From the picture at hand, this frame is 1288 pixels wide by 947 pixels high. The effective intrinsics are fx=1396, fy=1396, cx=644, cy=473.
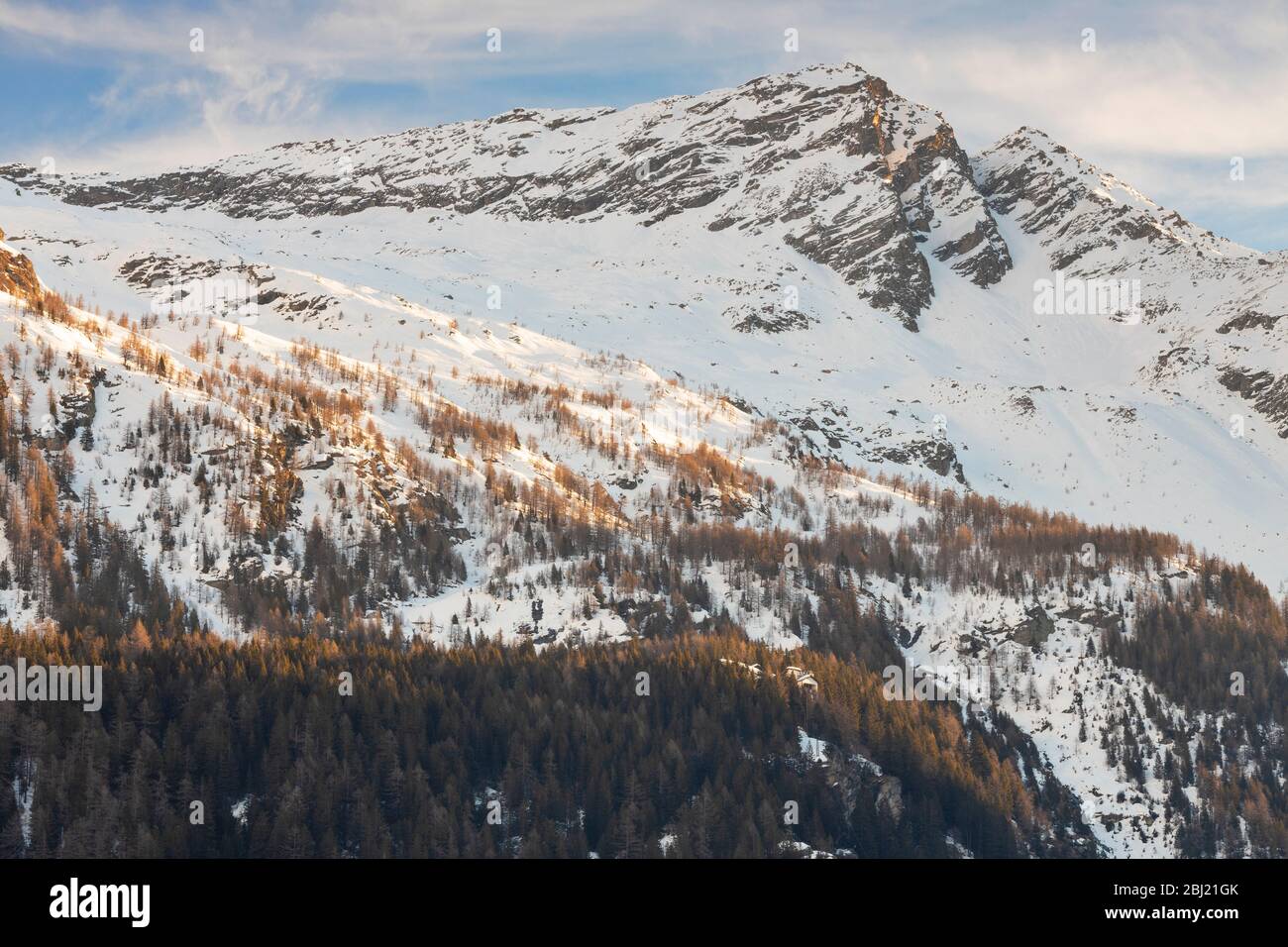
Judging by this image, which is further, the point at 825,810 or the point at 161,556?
the point at 161,556

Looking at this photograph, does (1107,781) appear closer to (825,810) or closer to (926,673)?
(926,673)

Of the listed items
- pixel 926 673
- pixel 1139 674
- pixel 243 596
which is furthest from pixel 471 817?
pixel 1139 674

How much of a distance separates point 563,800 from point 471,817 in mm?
8055

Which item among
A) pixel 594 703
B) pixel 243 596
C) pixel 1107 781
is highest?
pixel 243 596

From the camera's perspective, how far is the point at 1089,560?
19950cm

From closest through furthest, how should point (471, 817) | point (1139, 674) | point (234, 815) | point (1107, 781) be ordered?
point (234, 815) → point (471, 817) → point (1107, 781) → point (1139, 674)

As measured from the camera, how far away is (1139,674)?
175250mm

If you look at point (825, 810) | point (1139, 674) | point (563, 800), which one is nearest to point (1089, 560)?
point (1139, 674)

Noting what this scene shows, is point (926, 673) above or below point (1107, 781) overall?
above
